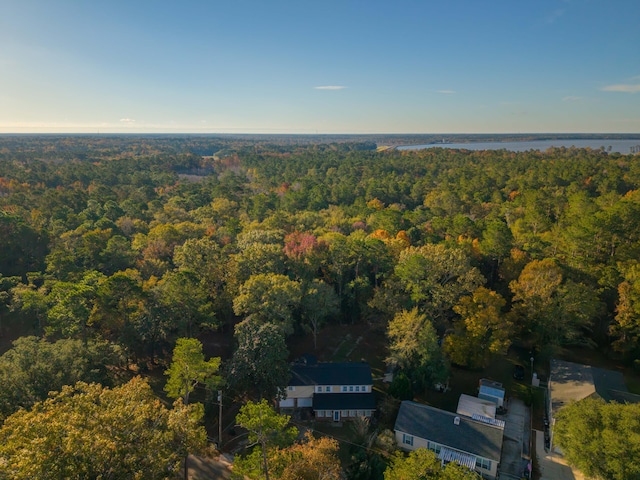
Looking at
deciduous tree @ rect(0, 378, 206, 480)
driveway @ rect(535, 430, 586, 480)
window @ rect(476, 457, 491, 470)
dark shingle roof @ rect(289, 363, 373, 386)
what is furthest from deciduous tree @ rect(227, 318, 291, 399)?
driveway @ rect(535, 430, 586, 480)

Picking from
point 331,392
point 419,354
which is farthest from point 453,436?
point 331,392

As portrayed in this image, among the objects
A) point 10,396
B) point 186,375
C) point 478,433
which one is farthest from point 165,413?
point 478,433

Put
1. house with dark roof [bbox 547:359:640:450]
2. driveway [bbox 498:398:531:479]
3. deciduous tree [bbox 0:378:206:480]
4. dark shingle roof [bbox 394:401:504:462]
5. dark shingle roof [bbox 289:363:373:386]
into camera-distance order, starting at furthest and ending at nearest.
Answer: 1. dark shingle roof [bbox 289:363:373:386]
2. house with dark roof [bbox 547:359:640:450]
3. driveway [bbox 498:398:531:479]
4. dark shingle roof [bbox 394:401:504:462]
5. deciduous tree [bbox 0:378:206:480]

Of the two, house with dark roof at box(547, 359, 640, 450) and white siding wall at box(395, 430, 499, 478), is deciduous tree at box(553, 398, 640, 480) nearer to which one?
house with dark roof at box(547, 359, 640, 450)

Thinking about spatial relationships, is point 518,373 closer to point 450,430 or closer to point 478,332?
point 478,332

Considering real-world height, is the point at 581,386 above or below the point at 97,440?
below

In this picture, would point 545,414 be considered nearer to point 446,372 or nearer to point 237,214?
point 446,372
